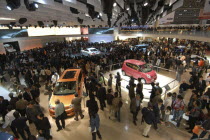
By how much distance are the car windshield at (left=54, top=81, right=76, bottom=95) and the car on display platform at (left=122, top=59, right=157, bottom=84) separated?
510 cm

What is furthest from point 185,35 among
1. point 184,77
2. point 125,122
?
point 125,122

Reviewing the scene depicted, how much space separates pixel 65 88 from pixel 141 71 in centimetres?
580

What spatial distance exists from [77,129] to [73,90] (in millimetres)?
2137

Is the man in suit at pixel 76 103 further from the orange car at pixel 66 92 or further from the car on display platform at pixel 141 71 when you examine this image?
the car on display platform at pixel 141 71

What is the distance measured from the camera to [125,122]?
5785mm

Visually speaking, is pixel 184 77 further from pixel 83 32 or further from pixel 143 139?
pixel 83 32

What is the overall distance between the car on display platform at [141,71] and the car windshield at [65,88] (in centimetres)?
510

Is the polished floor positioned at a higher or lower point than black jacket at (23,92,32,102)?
lower

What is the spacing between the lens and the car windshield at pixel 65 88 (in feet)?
22.1

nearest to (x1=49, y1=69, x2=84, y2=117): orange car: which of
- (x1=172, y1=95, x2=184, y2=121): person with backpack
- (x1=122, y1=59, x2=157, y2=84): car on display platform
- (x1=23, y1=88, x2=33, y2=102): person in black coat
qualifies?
(x1=23, y1=88, x2=33, y2=102): person in black coat

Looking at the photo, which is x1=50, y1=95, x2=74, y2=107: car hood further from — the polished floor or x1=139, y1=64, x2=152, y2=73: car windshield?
x1=139, y1=64, x2=152, y2=73: car windshield

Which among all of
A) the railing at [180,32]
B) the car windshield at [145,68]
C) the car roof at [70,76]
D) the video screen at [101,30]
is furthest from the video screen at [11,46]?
the railing at [180,32]

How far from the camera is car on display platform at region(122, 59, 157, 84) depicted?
9.30 meters

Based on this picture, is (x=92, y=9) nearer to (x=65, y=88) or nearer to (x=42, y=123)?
(x=65, y=88)
